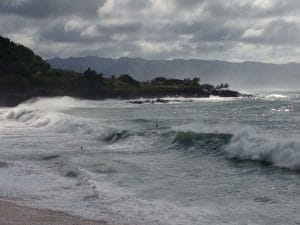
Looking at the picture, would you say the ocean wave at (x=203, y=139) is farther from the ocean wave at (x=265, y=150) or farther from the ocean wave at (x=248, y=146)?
the ocean wave at (x=265, y=150)

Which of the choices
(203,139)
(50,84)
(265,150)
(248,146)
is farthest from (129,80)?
(265,150)

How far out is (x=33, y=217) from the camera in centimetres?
1212

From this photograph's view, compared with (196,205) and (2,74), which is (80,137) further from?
(2,74)

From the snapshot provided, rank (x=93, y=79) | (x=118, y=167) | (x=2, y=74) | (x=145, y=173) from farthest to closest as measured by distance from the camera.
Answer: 1. (x=93, y=79)
2. (x=2, y=74)
3. (x=118, y=167)
4. (x=145, y=173)

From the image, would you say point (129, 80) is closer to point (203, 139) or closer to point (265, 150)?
point (203, 139)

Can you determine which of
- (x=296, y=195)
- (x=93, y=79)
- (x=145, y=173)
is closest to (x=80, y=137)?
(x=145, y=173)

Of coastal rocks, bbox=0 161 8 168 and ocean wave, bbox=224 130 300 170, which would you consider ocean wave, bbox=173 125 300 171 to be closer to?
ocean wave, bbox=224 130 300 170

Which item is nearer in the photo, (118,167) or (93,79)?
(118,167)

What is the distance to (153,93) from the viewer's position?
132 metres

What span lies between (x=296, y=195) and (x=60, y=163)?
10182 mm

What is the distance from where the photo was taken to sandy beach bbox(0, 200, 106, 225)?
1161 centimetres

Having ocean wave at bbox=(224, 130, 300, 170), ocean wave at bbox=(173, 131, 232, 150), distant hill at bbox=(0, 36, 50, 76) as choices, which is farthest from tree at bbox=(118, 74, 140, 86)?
ocean wave at bbox=(224, 130, 300, 170)

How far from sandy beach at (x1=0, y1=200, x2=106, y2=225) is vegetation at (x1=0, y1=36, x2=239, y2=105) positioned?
77.1 m

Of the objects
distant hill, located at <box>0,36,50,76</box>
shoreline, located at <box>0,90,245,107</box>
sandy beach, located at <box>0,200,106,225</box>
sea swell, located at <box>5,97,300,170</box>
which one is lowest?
sandy beach, located at <box>0,200,106,225</box>
